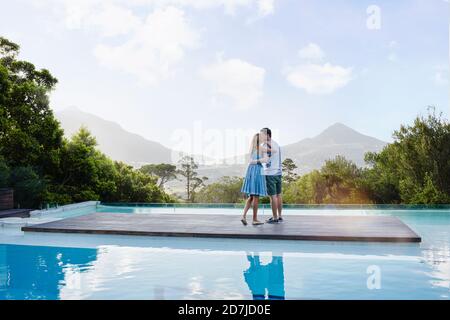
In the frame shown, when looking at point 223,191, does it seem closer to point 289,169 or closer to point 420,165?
point 289,169

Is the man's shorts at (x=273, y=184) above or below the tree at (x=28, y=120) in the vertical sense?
below

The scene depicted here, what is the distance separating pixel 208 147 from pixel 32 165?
6.49 m

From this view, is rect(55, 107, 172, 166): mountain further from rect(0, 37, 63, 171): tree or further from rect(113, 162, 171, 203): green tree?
rect(0, 37, 63, 171): tree

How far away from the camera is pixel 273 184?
7.76 meters

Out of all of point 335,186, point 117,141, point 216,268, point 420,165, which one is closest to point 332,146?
point 117,141

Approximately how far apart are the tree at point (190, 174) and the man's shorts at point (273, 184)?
3808 centimetres

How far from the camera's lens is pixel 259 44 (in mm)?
45594

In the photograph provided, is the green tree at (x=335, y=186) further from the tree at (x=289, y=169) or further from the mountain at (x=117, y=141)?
the mountain at (x=117, y=141)

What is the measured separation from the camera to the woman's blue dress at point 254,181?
24.8 ft

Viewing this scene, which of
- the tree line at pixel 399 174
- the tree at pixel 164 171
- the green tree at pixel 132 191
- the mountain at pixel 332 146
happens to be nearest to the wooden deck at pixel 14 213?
the green tree at pixel 132 191

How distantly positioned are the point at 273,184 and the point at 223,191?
3355 centimetres

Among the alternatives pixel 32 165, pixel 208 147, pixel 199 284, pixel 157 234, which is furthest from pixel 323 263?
pixel 32 165

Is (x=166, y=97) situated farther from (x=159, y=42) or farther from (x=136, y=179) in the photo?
(x=136, y=179)

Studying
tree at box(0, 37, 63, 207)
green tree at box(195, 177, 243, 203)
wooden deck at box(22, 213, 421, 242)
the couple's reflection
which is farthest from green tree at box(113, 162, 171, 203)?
green tree at box(195, 177, 243, 203)
